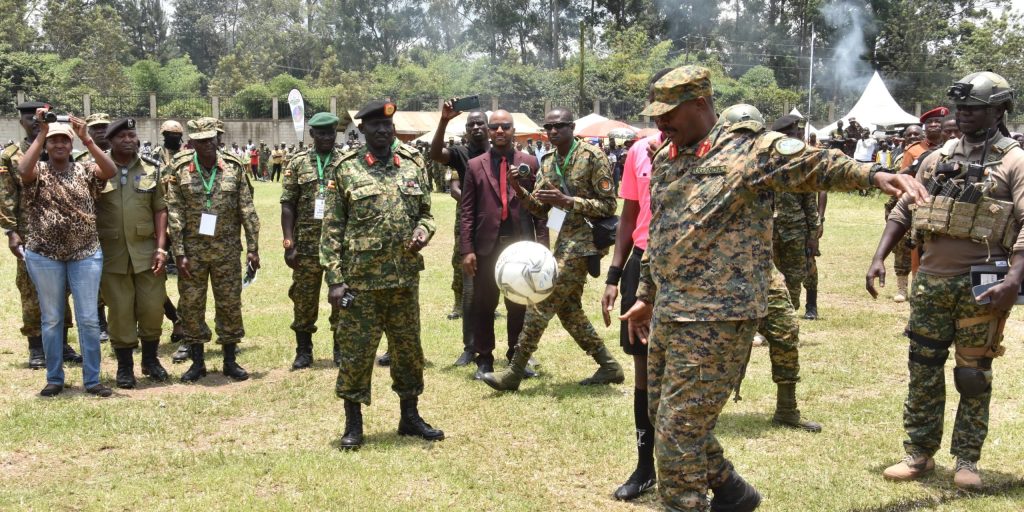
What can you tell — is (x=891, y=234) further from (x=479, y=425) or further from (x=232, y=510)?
(x=232, y=510)

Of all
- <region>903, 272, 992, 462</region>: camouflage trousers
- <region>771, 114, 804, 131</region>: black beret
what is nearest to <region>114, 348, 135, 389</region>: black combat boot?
<region>771, 114, 804, 131</region>: black beret

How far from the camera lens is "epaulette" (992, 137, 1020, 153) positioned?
5004mm

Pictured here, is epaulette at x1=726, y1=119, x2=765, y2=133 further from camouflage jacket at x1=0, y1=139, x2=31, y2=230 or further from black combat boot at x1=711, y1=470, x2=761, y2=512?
camouflage jacket at x1=0, y1=139, x2=31, y2=230

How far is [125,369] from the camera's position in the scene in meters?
7.74

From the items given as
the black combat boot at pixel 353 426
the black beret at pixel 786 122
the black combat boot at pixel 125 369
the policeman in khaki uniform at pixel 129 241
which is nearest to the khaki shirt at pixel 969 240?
the black beret at pixel 786 122

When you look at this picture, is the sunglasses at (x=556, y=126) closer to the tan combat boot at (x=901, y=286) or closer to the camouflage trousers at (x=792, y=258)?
the camouflage trousers at (x=792, y=258)

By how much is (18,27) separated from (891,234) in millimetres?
77083

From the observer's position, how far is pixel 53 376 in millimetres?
7348

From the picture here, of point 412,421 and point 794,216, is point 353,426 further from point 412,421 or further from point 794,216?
point 794,216

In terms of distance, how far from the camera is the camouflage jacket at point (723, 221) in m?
3.82

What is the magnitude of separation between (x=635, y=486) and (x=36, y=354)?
20.3ft

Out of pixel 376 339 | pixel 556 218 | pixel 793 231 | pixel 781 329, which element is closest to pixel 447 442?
pixel 376 339

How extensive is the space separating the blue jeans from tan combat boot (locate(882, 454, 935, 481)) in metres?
5.91

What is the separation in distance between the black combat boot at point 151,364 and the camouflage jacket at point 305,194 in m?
1.54
